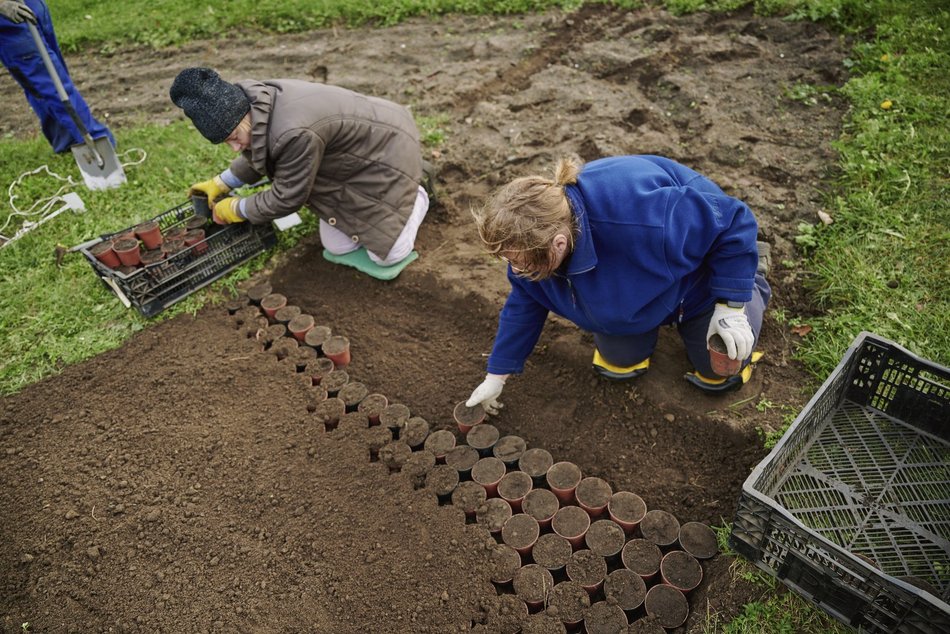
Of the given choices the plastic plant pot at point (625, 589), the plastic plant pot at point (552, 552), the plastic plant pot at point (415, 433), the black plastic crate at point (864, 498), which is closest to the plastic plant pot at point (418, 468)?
the plastic plant pot at point (415, 433)

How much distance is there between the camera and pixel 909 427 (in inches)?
107

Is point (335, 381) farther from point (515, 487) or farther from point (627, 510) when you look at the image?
point (627, 510)

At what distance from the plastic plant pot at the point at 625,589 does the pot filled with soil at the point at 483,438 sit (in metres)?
0.82

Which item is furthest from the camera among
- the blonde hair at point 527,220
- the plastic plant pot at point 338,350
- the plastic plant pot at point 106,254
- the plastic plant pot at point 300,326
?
the plastic plant pot at point 106,254

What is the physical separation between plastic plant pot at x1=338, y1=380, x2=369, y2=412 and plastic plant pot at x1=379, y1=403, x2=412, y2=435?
0.17 meters

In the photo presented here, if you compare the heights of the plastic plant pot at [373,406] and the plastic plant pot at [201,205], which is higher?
the plastic plant pot at [201,205]

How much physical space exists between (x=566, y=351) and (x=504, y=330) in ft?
2.19

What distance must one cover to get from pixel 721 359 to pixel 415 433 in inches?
58.4

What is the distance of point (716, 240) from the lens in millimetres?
2551

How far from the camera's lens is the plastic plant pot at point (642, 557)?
2477mm

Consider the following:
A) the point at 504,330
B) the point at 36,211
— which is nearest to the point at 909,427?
the point at 504,330

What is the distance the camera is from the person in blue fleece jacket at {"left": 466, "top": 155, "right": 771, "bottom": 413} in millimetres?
2229

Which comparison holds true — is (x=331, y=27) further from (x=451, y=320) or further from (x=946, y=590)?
(x=946, y=590)

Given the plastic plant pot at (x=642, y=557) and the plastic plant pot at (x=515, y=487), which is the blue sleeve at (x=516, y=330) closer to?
the plastic plant pot at (x=515, y=487)
